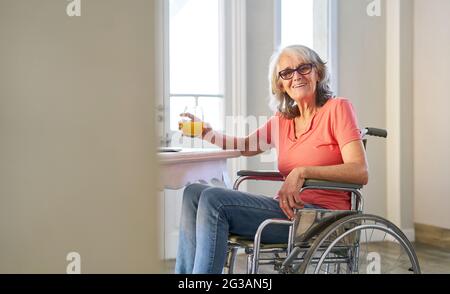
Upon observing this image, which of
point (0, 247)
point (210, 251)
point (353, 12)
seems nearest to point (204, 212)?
point (210, 251)

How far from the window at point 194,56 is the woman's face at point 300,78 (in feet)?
0.60

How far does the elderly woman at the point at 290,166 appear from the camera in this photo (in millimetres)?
832

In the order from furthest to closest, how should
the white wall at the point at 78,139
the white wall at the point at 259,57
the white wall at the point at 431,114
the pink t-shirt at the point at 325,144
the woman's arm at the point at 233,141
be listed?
the white wall at the point at 431,114, the white wall at the point at 259,57, the woman's arm at the point at 233,141, the pink t-shirt at the point at 325,144, the white wall at the point at 78,139

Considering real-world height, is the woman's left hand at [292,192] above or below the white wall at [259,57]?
below

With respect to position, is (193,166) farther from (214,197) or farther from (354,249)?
(354,249)

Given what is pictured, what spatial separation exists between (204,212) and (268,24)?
0.63 metres

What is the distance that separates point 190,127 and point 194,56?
0.14 m

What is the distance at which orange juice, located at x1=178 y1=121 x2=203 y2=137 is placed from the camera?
3.23 ft

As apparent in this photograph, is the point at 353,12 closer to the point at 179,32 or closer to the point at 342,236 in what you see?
the point at 179,32

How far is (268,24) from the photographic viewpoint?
1272mm

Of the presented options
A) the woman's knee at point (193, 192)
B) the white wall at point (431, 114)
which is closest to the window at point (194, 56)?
the woman's knee at point (193, 192)

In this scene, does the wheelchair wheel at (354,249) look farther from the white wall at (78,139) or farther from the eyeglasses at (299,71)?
the white wall at (78,139)

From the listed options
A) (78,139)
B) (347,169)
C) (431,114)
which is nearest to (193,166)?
(347,169)

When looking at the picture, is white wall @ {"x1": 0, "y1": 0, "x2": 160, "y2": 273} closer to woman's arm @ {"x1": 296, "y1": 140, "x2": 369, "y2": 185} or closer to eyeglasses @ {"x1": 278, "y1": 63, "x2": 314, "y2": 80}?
woman's arm @ {"x1": 296, "y1": 140, "x2": 369, "y2": 185}
